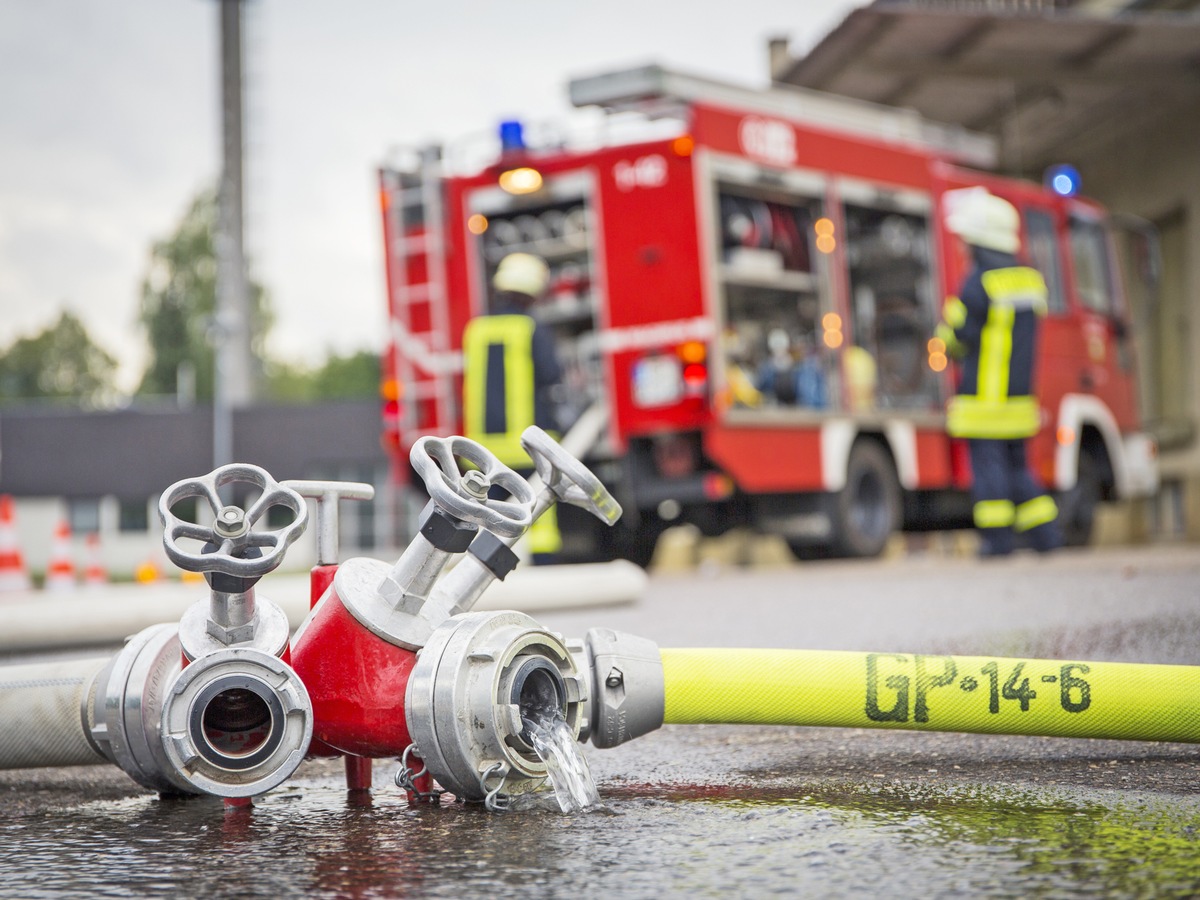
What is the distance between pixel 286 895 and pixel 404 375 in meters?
7.85

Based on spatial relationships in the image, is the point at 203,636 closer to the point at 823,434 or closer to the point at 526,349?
Answer: the point at 526,349

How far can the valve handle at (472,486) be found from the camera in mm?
2260

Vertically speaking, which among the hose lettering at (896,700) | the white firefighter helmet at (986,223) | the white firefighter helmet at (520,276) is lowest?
the hose lettering at (896,700)

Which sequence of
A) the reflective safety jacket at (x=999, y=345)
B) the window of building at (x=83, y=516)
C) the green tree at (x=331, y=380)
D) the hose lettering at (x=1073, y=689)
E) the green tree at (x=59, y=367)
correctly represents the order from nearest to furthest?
the hose lettering at (x=1073, y=689) < the reflective safety jacket at (x=999, y=345) < the window of building at (x=83, y=516) < the green tree at (x=59, y=367) < the green tree at (x=331, y=380)

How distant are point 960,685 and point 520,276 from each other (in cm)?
619

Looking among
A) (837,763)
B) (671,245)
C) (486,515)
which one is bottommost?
(837,763)

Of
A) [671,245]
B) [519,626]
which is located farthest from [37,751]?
[671,245]

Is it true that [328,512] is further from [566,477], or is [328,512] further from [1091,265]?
[1091,265]

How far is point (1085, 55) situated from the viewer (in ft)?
41.2

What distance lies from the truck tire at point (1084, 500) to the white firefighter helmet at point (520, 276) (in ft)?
16.1

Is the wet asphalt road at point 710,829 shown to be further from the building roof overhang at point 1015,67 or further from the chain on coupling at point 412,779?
the building roof overhang at point 1015,67

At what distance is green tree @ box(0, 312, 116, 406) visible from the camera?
213 ft

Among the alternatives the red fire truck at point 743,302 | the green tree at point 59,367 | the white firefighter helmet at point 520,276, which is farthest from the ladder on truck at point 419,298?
the green tree at point 59,367

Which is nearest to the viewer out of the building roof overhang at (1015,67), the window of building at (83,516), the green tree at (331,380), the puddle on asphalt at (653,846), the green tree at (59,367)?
the puddle on asphalt at (653,846)
